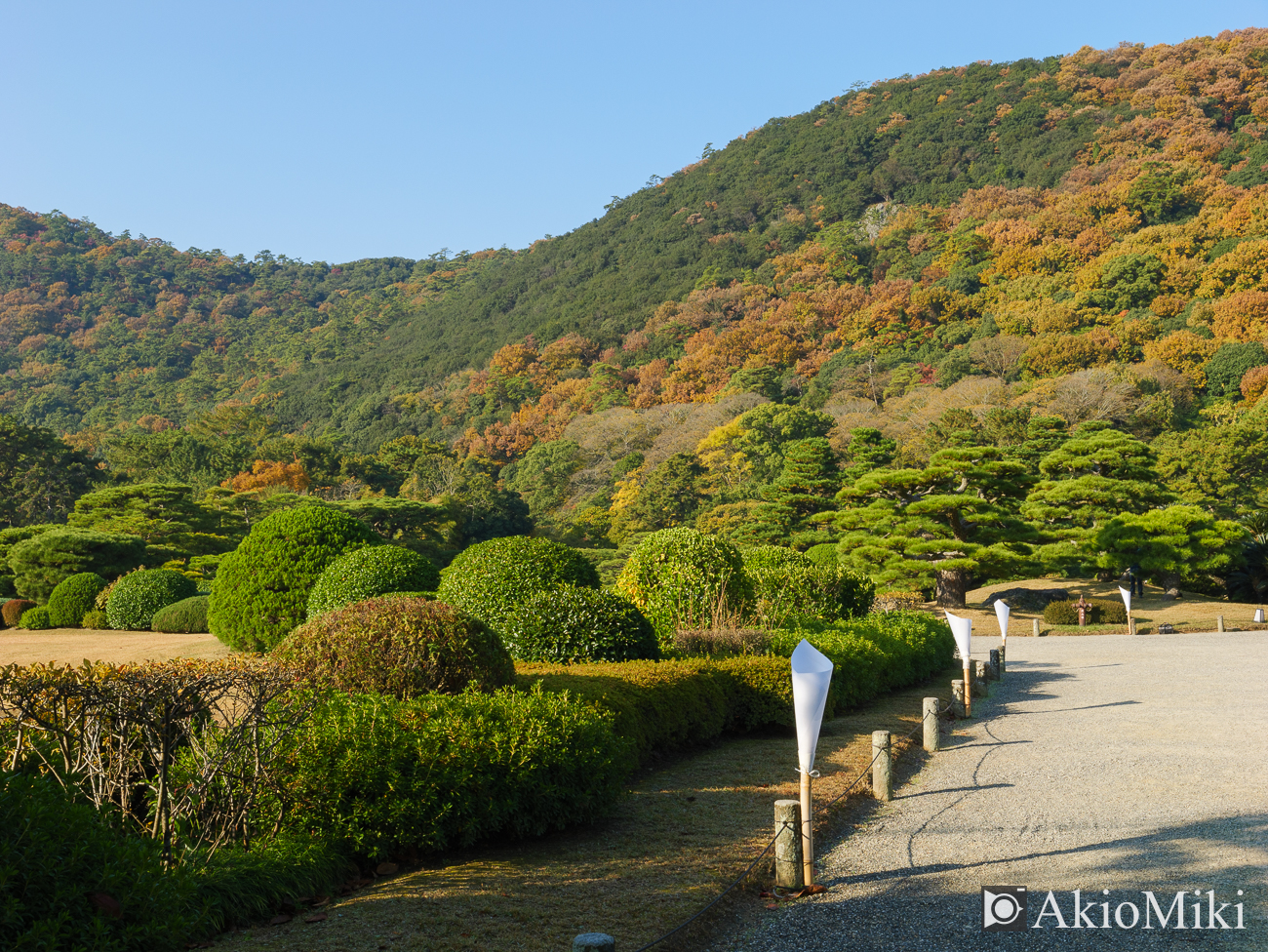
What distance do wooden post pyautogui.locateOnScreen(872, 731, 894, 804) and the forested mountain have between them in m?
20.6

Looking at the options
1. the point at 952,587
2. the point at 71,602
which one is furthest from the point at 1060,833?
the point at 952,587

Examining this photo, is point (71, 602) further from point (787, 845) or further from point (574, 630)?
point (787, 845)

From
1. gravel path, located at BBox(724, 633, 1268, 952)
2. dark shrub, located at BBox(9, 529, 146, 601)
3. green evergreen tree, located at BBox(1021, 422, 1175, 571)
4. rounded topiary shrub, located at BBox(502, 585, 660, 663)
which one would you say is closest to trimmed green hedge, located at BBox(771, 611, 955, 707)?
gravel path, located at BBox(724, 633, 1268, 952)

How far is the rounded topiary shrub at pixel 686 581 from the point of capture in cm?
1080

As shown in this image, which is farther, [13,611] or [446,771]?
[13,611]

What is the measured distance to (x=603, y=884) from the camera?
4.21m

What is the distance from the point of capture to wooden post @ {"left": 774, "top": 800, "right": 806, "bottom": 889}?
427 cm

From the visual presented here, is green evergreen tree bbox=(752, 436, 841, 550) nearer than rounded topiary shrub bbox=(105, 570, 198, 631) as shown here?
No

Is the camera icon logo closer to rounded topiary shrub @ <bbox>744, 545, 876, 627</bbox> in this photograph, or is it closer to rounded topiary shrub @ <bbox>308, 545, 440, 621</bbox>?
rounded topiary shrub @ <bbox>308, 545, 440, 621</bbox>

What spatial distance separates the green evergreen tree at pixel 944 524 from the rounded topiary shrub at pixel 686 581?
48.8 feet

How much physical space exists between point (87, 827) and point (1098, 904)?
13.2 ft

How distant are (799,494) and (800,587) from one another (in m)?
17.6

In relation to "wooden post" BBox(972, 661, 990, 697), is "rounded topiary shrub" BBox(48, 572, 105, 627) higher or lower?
higher

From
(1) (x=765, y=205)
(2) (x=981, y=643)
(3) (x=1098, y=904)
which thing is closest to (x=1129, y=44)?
(1) (x=765, y=205)
